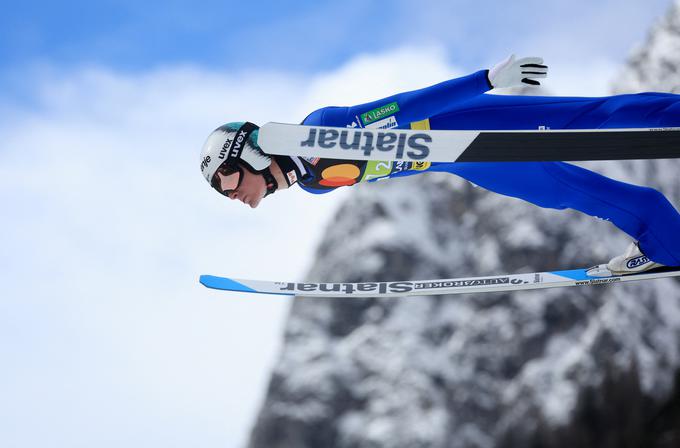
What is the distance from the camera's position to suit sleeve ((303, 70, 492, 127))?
199 inches

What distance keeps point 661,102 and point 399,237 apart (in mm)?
58624

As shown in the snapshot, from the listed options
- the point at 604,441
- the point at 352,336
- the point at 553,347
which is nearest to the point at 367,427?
the point at 352,336

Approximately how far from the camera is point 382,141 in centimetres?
479

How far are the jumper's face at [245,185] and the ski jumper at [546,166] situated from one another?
0.32 m

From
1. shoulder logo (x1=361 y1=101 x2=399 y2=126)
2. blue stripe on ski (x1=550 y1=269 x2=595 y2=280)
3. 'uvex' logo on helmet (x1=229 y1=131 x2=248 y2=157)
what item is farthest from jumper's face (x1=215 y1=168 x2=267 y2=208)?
blue stripe on ski (x1=550 y1=269 x2=595 y2=280)

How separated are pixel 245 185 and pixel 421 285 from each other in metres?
2.15

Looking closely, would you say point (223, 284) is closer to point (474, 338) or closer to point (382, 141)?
point (382, 141)

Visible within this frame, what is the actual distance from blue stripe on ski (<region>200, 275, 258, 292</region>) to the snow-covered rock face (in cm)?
3588

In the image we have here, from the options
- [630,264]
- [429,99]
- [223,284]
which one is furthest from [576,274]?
[223,284]

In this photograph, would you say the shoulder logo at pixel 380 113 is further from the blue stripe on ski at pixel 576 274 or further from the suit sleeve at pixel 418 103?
the blue stripe on ski at pixel 576 274

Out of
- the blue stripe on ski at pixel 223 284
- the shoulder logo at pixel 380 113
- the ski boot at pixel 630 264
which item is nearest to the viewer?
the shoulder logo at pixel 380 113

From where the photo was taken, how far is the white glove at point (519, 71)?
4.82 m

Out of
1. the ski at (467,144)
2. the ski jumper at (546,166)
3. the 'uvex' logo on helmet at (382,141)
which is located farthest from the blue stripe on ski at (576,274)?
the 'uvex' logo on helmet at (382,141)

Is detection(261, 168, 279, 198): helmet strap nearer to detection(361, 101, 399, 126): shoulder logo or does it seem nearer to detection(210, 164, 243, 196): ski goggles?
detection(210, 164, 243, 196): ski goggles
